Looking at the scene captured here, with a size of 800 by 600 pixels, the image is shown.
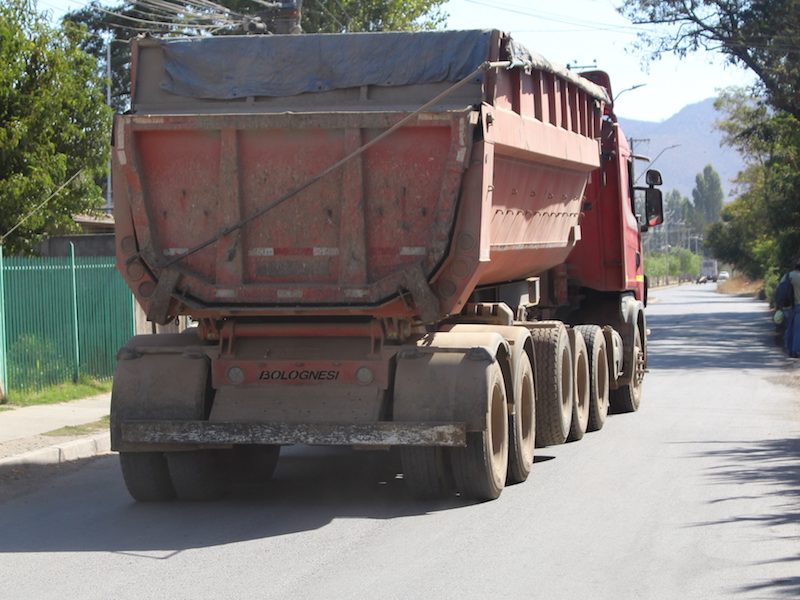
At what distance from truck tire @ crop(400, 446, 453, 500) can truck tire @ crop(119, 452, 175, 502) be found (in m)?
1.80

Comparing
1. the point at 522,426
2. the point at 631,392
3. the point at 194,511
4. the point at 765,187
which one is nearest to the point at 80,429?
the point at 194,511

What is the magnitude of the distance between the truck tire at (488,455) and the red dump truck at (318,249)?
0.02m

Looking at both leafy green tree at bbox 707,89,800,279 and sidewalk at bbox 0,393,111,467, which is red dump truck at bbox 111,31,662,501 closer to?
sidewalk at bbox 0,393,111,467

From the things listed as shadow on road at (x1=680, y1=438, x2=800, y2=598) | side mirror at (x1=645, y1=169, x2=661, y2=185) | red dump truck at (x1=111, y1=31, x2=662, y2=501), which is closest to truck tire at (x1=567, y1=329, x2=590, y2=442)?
shadow on road at (x1=680, y1=438, x2=800, y2=598)

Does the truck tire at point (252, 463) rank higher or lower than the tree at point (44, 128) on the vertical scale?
lower

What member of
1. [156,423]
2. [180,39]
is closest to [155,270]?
[156,423]

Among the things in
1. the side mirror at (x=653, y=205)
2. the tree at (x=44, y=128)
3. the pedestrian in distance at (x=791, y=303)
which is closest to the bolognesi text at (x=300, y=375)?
the tree at (x=44, y=128)

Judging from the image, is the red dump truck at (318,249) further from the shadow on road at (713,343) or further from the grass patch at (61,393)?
the shadow on road at (713,343)

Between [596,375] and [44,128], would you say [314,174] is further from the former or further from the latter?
[44,128]

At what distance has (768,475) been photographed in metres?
10.7

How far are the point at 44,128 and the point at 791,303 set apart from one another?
13728 millimetres

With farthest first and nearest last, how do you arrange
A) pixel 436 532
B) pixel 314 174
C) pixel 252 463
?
pixel 252 463 → pixel 314 174 → pixel 436 532

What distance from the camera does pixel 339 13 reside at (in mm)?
42000

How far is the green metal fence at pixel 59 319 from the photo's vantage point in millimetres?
16062
